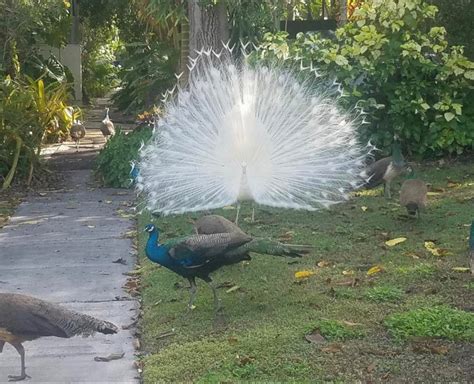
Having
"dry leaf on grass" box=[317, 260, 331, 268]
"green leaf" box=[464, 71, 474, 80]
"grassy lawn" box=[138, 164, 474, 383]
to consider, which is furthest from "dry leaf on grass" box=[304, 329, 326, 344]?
"green leaf" box=[464, 71, 474, 80]

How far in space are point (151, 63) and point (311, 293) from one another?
14.9 metres

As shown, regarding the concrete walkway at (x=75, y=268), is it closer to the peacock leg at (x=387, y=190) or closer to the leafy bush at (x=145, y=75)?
the peacock leg at (x=387, y=190)

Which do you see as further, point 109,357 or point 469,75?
point 469,75

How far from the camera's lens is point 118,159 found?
11.7 metres

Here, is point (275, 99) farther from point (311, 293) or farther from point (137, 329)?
point (137, 329)

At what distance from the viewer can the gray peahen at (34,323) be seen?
16.1ft

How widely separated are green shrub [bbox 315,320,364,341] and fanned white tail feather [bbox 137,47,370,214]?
77.4 inches

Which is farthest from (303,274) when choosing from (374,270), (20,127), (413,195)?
(20,127)

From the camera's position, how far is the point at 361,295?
6254 mm

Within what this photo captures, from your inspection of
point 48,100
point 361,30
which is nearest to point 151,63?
point 48,100

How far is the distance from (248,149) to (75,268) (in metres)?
1.93

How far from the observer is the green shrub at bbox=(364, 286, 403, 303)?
6.14 m

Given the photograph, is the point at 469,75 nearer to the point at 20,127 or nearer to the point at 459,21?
the point at 459,21

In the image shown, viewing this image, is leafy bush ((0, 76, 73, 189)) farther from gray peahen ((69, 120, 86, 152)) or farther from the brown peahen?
the brown peahen
